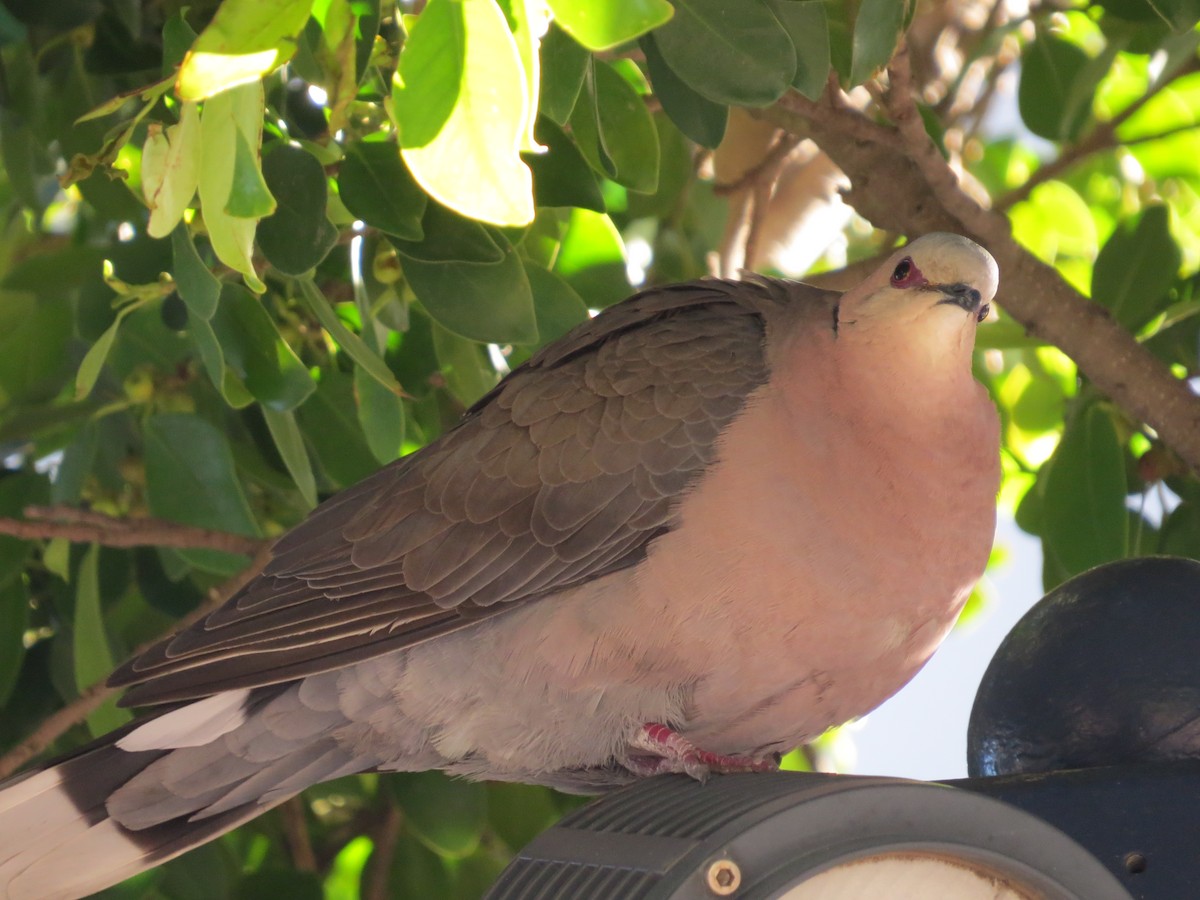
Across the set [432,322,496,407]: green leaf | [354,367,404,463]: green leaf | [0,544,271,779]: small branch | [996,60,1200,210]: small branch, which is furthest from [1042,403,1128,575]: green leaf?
[0,544,271,779]: small branch

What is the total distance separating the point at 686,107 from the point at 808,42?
23 centimetres

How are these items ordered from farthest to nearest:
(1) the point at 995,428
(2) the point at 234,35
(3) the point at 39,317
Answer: (3) the point at 39,317
(1) the point at 995,428
(2) the point at 234,35

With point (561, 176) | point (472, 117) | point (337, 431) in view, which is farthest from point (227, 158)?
point (337, 431)

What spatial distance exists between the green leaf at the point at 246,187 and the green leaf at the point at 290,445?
0.75m

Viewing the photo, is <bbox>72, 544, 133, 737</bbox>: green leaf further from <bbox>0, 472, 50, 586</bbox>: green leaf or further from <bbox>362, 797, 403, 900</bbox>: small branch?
<bbox>362, 797, 403, 900</bbox>: small branch

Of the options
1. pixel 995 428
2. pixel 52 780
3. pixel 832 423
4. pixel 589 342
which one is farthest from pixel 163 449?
pixel 995 428

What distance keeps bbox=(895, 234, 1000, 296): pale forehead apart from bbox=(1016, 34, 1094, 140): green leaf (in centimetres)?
85

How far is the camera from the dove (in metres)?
1.80

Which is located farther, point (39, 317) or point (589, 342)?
point (39, 317)

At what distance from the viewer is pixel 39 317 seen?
2.53 meters

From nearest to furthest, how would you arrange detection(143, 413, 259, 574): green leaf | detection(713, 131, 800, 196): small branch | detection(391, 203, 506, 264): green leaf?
detection(391, 203, 506, 264): green leaf
detection(143, 413, 259, 574): green leaf
detection(713, 131, 800, 196): small branch

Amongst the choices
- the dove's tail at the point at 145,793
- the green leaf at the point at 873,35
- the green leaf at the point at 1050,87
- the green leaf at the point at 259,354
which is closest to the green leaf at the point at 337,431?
the green leaf at the point at 259,354

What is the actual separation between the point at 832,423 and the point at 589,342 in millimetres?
417

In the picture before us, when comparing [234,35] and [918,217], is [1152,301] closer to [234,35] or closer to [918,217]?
[918,217]
